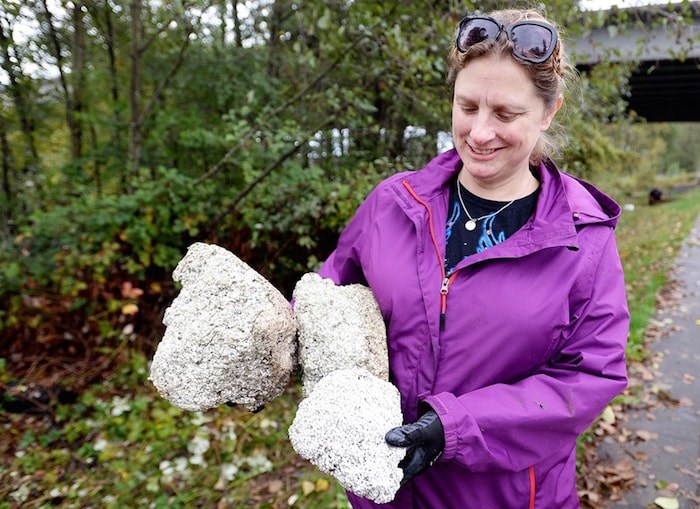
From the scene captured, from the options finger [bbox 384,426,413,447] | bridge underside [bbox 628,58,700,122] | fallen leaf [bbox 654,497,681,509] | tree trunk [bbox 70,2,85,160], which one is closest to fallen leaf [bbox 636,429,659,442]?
fallen leaf [bbox 654,497,681,509]

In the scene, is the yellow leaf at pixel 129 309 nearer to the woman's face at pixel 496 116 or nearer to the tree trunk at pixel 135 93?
the tree trunk at pixel 135 93

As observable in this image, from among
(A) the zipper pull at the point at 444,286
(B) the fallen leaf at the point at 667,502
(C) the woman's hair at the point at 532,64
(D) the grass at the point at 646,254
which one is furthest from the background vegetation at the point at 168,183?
(A) the zipper pull at the point at 444,286

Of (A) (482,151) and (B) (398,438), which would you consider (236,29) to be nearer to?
(A) (482,151)

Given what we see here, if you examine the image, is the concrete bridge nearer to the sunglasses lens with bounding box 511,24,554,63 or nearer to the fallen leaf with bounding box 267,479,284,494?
the sunglasses lens with bounding box 511,24,554,63

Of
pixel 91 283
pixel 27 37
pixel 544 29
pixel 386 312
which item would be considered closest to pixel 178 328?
pixel 386 312

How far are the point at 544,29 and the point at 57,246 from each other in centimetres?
409

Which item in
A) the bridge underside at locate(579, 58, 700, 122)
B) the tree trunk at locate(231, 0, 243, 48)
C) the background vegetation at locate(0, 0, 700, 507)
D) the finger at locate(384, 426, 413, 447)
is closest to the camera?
the finger at locate(384, 426, 413, 447)

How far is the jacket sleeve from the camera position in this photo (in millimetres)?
1244

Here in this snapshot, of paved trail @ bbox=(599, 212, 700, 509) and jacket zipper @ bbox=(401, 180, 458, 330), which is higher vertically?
jacket zipper @ bbox=(401, 180, 458, 330)

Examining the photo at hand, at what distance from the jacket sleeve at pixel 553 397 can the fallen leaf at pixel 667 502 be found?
1.98m

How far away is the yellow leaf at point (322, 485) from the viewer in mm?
2963

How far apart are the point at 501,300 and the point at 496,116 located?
1.77 ft

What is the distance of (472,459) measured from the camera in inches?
49.4

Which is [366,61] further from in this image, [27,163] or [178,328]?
[27,163]
